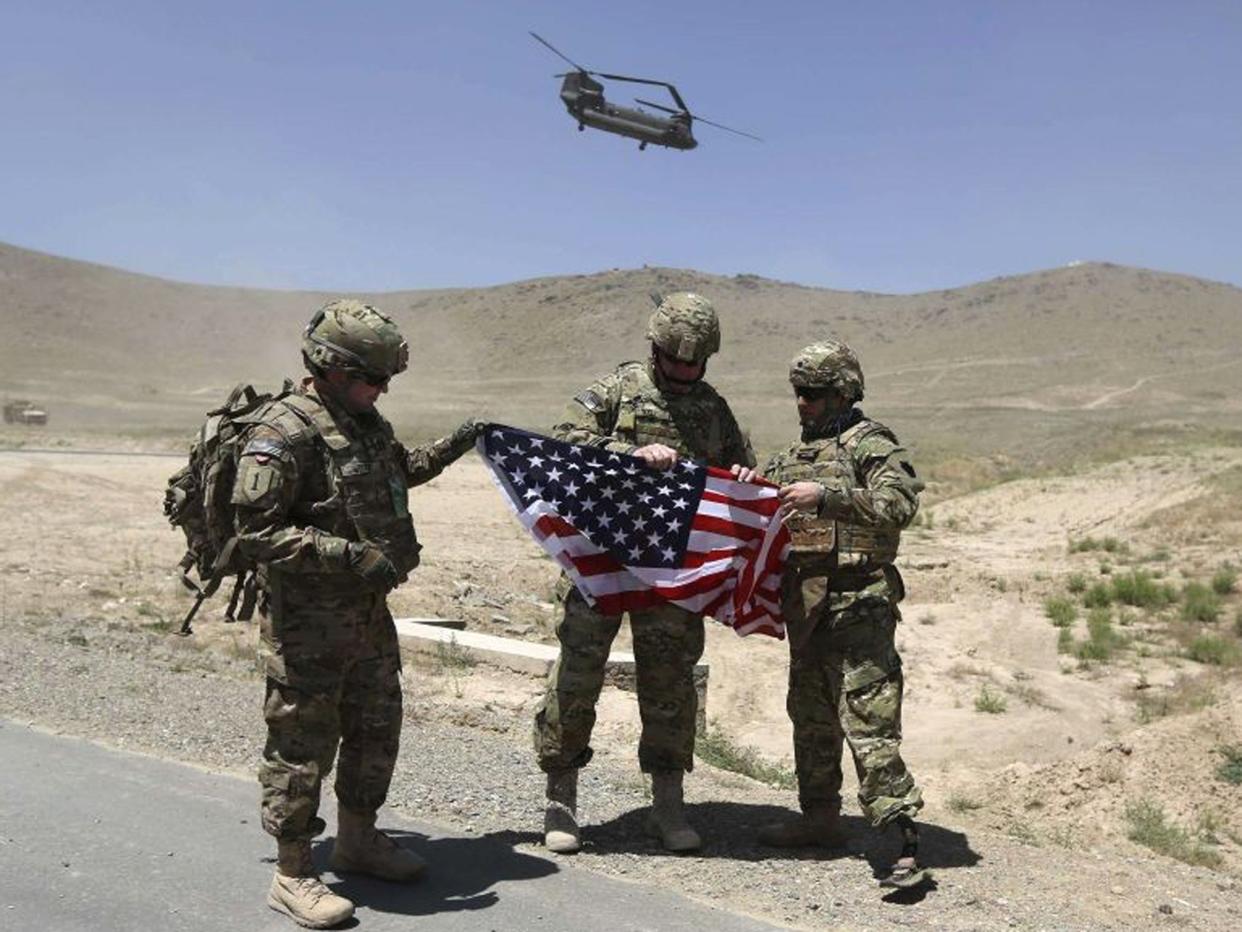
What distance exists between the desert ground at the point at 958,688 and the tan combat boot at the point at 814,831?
0.12 m

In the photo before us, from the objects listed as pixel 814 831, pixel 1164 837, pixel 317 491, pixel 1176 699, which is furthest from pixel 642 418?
pixel 1176 699

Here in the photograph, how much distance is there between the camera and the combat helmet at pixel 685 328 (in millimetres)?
5305

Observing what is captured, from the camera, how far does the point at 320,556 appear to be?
423cm

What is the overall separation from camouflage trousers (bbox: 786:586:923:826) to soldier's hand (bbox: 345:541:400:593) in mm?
1908

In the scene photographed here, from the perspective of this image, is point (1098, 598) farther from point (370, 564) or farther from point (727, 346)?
point (727, 346)

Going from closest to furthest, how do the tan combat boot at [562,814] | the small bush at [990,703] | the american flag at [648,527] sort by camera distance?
the tan combat boot at [562,814] < the american flag at [648,527] < the small bush at [990,703]

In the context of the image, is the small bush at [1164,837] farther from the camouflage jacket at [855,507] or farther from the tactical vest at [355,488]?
the tactical vest at [355,488]

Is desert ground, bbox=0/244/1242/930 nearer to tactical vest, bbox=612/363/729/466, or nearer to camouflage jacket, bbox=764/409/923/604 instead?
camouflage jacket, bbox=764/409/923/604

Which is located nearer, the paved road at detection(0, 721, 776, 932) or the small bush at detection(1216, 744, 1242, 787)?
the paved road at detection(0, 721, 776, 932)

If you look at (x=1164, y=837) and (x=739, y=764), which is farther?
(x=739, y=764)

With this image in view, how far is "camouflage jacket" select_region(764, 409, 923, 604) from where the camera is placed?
5023mm

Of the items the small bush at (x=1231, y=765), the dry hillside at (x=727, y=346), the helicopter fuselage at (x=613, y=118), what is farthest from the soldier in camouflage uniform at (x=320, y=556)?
the dry hillside at (x=727, y=346)

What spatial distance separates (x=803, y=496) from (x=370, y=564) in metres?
1.76

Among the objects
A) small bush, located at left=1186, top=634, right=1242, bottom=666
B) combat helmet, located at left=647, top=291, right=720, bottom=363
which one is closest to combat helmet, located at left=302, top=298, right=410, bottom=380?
combat helmet, located at left=647, top=291, right=720, bottom=363
